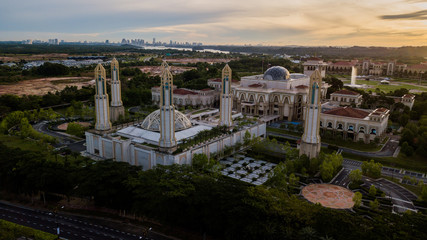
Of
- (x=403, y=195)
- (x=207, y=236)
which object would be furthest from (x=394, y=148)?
(x=207, y=236)

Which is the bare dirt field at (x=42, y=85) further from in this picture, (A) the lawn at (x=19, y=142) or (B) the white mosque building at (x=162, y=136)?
(B) the white mosque building at (x=162, y=136)

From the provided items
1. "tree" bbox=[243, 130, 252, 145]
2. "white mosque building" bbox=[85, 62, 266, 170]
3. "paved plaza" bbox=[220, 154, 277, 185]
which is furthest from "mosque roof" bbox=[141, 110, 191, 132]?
"tree" bbox=[243, 130, 252, 145]

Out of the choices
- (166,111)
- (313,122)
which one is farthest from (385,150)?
(166,111)

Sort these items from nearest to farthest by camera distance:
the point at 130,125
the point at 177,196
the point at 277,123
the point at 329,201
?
1. the point at 177,196
2. the point at 329,201
3. the point at 130,125
4. the point at 277,123

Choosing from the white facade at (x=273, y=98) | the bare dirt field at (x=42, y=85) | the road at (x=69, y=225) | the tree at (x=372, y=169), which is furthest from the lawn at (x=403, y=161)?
the bare dirt field at (x=42, y=85)

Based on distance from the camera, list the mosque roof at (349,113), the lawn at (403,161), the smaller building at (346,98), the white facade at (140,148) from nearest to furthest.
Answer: the white facade at (140,148), the lawn at (403,161), the mosque roof at (349,113), the smaller building at (346,98)

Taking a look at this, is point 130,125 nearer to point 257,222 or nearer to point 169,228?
point 169,228
